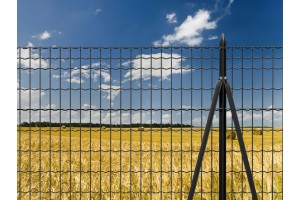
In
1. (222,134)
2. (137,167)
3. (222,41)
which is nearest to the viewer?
(222,134)

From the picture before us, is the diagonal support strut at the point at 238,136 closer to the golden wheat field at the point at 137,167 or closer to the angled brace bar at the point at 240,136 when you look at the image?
the angled brace bar at the point at 240,136

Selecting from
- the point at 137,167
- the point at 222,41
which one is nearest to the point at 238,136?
the point at 222,41

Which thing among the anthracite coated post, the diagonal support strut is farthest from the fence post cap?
the diagonal support strut

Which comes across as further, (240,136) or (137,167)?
(137,167)

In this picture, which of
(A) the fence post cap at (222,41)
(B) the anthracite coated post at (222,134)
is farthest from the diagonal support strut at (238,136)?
(A) the fence post cap at (222,41)

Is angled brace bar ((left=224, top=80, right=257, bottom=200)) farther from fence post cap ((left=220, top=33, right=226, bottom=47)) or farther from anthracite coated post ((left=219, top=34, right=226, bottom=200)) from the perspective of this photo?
fence post cap ((left=220, top=33, right=226, bottom=47))

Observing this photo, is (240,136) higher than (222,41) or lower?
lower

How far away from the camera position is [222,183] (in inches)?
165

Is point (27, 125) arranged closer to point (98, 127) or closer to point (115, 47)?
point (98, 127)

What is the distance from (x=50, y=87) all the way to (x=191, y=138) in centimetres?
182

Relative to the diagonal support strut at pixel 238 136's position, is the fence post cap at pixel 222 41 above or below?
above

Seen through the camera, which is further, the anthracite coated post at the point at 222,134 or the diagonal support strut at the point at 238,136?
A: the anthracite coated post at the point at 222,134

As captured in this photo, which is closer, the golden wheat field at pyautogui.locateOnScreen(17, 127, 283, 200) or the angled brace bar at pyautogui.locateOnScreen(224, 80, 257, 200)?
the angled brace bar at pyautogui.locateOnScreen(224, 80, 257, 200)

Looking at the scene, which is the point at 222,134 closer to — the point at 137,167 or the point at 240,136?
the point at 240,136
